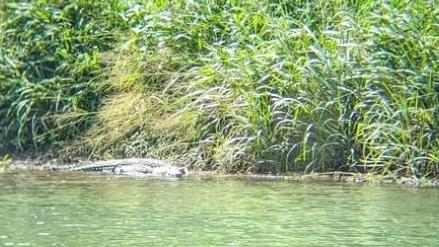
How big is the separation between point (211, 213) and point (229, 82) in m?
3.11

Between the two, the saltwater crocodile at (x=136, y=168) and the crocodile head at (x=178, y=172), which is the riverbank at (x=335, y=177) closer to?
the crocodile head at (x=178, y=172)

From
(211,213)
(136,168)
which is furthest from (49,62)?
(211,213)

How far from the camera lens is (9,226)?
8180 mm

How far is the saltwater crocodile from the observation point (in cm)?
1127

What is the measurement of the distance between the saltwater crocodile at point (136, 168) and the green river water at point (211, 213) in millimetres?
365

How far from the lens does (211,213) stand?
864 centimetres

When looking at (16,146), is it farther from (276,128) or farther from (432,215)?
(432,215)

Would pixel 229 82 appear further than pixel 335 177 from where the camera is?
Yes

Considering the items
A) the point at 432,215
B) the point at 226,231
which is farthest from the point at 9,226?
the point at 432,215

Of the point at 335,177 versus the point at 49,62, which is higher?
the point at 49,62

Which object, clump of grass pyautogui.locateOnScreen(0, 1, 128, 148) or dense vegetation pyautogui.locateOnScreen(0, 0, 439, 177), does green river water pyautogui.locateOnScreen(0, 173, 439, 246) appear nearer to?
dense vegetation pyautogui.locateOnScreen(0, 0, 439, 177)

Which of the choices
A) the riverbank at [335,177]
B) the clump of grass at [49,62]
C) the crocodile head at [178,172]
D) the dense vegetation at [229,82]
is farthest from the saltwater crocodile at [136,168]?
the clump of grass at [49,62]

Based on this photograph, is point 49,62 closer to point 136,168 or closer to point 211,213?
point 136,168

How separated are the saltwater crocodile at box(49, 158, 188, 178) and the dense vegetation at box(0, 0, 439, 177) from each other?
321 millimetres
